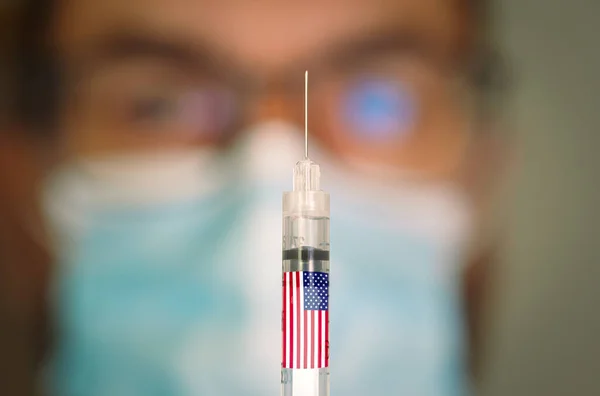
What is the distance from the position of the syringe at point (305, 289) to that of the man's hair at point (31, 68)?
582 mm

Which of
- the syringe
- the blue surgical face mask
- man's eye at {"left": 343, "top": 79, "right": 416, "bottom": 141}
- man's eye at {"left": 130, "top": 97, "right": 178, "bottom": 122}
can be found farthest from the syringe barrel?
man's eye at {"left": 130, "top": 97, "right": 178, "bottom": 122}

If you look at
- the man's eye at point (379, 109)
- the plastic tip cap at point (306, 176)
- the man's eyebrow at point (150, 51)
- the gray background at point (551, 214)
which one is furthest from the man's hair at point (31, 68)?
the gray background at point (551, 214)

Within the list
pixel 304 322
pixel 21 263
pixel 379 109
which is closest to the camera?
pixel 304 322

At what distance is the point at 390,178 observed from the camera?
1623mm

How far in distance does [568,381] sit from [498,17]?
837 millimetres

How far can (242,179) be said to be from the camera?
160 centimetres

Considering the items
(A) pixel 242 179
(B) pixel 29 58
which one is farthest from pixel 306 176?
(B) pixel 29 58

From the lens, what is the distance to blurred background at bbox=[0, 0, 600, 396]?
5.22 ft

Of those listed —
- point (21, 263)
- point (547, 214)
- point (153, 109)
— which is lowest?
point (21, 263)

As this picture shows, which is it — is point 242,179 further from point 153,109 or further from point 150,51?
point 150,51

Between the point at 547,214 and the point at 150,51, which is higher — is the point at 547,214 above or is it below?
below

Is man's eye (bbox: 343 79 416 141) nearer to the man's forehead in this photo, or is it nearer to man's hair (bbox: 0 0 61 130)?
the man's forehead

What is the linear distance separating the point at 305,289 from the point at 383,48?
1.97ft

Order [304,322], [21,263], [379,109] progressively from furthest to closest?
[379,109] → [21,263] → [304,322]
